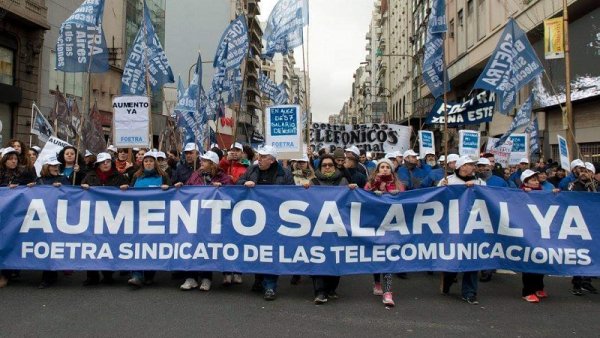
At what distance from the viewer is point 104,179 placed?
7051mm

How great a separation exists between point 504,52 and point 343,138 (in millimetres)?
5713

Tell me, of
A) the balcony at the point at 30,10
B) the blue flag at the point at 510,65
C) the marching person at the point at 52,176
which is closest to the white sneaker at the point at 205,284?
the marching person at the point at 52,176

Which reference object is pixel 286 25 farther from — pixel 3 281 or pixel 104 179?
pixel 3 281

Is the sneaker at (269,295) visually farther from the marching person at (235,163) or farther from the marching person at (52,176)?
the marching person at (52,176)

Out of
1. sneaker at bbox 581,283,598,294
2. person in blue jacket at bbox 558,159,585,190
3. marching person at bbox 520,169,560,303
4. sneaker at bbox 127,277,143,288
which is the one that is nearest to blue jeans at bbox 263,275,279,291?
sneaker at bbox 127,277,143,288

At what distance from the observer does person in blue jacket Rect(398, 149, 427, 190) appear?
8789 millimetres

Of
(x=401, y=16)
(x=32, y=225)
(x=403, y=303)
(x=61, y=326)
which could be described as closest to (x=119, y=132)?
(x=32, y=225)

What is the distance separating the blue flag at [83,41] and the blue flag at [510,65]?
253 inches

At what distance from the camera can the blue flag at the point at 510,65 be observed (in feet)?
29.4

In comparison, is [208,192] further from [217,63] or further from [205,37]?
[205,37]

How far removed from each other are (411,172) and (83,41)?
6.05 meters

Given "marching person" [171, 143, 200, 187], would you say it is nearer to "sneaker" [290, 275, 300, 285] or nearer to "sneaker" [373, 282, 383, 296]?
"sneaker" [290, 275, 300, 285]

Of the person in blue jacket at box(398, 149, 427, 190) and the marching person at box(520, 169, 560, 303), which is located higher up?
the person in blue jacket at box(398, 149, 427, 190)

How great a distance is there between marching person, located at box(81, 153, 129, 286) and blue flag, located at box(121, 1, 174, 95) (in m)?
3.86
